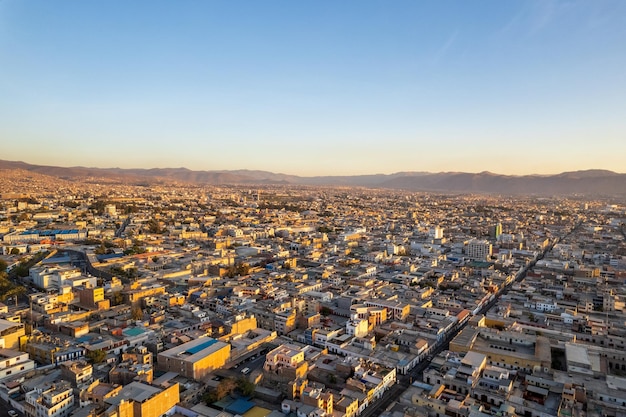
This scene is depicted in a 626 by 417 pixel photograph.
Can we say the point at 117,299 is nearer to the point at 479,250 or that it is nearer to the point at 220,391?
the point at 220,391

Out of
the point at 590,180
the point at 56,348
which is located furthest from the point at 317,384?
the point at 590,180

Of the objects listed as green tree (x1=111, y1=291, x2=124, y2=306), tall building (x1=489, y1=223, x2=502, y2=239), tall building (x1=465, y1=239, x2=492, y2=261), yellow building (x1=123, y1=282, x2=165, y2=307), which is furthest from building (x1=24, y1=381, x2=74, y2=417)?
tall building (x1=489, y1=223, x2=502, y2=239)

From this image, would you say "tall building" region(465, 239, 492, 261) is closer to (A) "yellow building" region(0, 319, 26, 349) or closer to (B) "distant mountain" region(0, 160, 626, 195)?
(A) "yellow building" region(0, 319, 26, 349)

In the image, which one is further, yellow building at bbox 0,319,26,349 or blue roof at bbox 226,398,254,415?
yellow building at bbox 0,319,26,349

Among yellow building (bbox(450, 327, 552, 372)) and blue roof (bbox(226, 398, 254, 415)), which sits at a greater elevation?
yellow building (bbox(450, 327, 552, 372))

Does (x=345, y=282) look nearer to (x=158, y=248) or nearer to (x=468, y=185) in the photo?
(x=158, y=248)

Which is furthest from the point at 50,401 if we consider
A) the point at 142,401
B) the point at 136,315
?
the point at 136,315

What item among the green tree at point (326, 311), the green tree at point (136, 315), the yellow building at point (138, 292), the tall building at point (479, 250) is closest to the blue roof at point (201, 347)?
the green tree at point (136, 315)
